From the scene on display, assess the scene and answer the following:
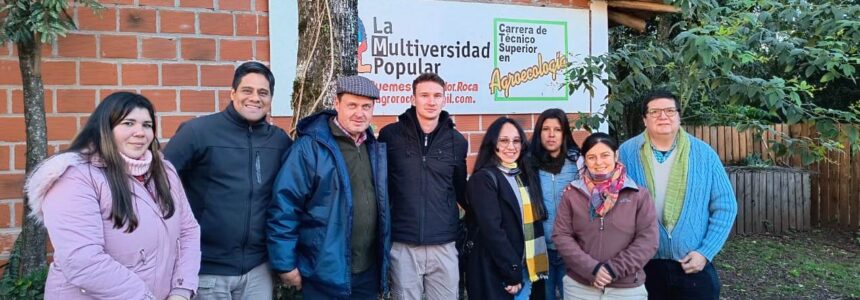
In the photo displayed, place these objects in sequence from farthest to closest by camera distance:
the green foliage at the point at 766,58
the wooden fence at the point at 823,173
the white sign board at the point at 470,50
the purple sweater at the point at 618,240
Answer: the wooden fence at the point at 823,173
the white sign board at the point at 470,50
the green foliage at the point at 766,58
the purple sweater at the point at 618,240

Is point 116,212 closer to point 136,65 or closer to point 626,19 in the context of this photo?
point 136,65

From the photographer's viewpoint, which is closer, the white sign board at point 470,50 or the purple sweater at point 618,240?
the purple sweater at point 618,240

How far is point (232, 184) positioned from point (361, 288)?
2.80ft

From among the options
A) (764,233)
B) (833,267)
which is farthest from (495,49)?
(764,233)

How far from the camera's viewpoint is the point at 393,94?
6.04m

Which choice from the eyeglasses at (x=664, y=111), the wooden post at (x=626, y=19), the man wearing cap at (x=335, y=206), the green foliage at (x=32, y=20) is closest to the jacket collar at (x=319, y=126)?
the man wearing cap at (x=335, y=206)

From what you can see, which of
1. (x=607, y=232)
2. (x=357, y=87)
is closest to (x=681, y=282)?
(x=607, y=232)

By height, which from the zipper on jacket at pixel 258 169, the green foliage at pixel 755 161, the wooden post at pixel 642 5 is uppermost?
the wooden post at pixel 642 5

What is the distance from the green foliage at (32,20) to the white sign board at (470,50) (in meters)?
1.77

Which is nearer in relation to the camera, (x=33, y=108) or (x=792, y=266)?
(x=33, y=108)

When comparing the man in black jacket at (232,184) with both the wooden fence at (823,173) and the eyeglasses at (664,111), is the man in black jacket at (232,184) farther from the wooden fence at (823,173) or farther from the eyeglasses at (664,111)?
the wooden fence at (823,173)

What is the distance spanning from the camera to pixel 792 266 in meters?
8.30

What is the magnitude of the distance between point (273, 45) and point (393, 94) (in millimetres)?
1081

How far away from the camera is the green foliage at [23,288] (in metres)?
4.13
